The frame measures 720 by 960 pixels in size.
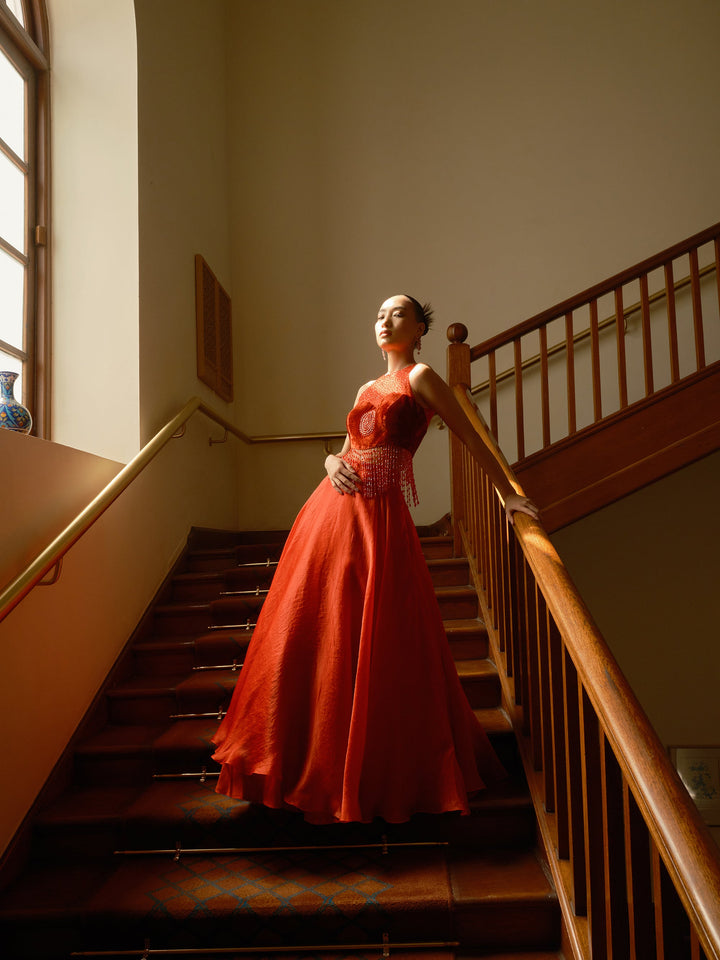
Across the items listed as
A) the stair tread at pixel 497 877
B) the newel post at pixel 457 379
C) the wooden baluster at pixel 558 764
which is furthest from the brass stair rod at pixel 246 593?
the wooden baluster at pixel 558 764

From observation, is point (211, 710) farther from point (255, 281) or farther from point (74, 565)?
point (255, 281)

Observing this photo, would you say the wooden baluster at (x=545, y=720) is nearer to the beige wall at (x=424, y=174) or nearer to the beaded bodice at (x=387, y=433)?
the beaded bodice at (x=387, y=433)

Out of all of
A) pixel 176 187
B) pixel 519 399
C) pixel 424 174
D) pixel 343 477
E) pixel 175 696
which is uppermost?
pixel 424 174

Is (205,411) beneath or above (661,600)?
above

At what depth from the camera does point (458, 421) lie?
2.12 metres

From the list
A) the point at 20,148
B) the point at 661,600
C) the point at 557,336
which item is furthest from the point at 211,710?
the point at 557,336

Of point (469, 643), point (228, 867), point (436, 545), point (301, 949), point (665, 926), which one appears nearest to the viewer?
point (665, 926)

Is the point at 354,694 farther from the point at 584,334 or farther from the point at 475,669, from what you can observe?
the point at 584,334

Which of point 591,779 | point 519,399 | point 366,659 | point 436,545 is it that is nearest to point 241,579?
point 436,545

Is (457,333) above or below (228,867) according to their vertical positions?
above

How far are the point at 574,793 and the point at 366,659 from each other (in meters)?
0.57

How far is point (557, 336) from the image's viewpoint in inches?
188

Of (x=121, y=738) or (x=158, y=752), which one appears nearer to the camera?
(x=158, y=752)

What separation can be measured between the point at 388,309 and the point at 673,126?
11.9 feet
